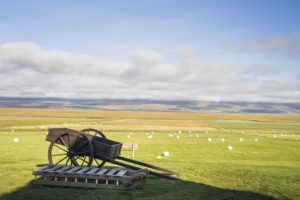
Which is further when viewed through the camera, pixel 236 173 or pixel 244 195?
pixel 236 173

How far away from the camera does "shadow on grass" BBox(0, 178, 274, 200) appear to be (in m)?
13.8

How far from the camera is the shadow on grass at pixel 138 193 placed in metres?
13.8

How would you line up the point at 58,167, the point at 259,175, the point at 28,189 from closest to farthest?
the point at 28,189 → the point at 58,167 → the point at 259,175

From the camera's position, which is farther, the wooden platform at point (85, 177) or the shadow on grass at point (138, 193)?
the wooden platform at point (85, 177)

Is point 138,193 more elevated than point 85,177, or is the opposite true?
point 85,177

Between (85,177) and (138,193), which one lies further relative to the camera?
(85,177)

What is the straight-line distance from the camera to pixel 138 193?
47.9 feet

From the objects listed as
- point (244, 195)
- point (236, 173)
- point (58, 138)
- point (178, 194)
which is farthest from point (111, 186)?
point (236, 173)

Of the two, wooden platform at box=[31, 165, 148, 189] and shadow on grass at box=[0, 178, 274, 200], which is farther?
wooden platform at box=[31, 165, 148, 189]

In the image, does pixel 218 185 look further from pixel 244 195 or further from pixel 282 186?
pixel 282 186

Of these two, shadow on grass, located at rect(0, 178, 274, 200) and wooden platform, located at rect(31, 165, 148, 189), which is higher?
wooden platform, located at rect(31, 165, 148, 189)

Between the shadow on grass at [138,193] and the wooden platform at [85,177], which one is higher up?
the wooden platform at [85,177]

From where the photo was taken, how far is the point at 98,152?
17.1 metres

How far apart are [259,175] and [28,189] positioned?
1251 cm
